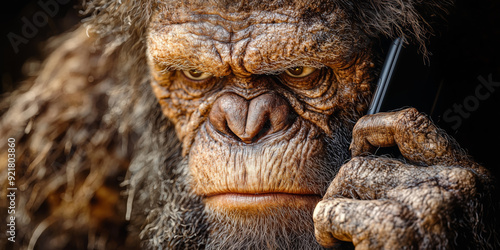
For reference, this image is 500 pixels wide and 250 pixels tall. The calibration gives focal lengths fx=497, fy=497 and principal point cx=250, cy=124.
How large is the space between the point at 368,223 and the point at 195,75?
1005 millimetres

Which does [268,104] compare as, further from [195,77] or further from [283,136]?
[195,77]

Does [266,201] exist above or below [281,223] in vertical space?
above

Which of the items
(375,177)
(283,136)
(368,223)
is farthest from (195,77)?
(368,223)

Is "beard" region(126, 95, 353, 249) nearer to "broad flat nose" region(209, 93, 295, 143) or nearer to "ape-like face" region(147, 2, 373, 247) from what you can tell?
"ape-like face" region(147, 2, 373, 247)

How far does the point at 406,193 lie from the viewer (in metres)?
1.48

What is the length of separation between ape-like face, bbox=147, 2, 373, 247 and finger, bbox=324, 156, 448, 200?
20 centimetres

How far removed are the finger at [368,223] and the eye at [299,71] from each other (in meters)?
0.59

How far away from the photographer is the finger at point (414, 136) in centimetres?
158

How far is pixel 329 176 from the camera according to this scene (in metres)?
1.88

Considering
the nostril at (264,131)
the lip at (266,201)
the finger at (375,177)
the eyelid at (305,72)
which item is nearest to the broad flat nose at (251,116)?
the nostril at (264,131)

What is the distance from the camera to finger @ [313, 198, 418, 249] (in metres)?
1.42

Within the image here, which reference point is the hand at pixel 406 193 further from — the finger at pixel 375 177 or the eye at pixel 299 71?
the eye at pixel 299 71

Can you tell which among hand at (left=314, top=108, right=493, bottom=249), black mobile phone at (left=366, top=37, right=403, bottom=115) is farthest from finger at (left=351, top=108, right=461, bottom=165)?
black mobile phone at (left=366, top=37, right=403, bottom=115)

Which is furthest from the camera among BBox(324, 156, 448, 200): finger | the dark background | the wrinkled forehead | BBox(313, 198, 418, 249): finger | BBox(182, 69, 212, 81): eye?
BBox(182, 69, 212, 81): eye
